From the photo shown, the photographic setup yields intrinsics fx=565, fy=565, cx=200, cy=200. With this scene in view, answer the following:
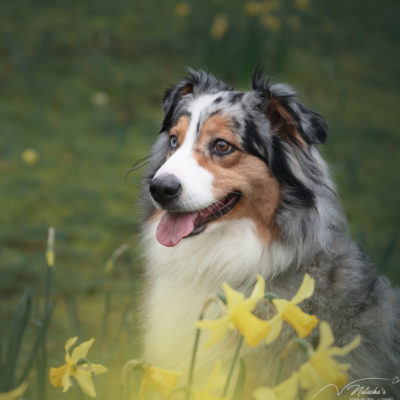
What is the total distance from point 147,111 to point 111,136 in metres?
0.65

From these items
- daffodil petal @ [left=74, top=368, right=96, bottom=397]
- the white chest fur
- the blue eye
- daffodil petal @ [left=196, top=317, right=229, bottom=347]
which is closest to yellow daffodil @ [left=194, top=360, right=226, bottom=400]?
daffodil petal @ [left=196, top=317, right=229, bottom=347]

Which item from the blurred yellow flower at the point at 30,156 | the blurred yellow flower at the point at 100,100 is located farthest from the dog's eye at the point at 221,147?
the blurred yellow flower at the point at 100,100

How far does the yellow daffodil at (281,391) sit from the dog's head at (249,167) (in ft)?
4.09

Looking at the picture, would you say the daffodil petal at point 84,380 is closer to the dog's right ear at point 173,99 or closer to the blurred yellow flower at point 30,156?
the dog's right ear at point 173,99

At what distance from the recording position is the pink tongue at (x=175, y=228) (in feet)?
7.62

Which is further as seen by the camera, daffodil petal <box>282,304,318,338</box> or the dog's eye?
the dog's eye

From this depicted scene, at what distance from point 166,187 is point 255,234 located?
0.44m

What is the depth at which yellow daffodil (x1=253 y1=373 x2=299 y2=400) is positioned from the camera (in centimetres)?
101

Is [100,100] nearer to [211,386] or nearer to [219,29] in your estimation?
[219,29]

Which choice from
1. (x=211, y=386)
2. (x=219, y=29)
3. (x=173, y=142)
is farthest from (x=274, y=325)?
(x=219, y=29)

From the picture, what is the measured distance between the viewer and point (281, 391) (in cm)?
103

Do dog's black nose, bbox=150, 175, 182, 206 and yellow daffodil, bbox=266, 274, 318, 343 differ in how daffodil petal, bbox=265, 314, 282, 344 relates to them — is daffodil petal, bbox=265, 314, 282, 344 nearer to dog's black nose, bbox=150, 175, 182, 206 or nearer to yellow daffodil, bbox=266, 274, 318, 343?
yellow daffodil, bbox=266, 274, 318, 343

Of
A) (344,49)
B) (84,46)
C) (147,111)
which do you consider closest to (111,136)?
(147,111)

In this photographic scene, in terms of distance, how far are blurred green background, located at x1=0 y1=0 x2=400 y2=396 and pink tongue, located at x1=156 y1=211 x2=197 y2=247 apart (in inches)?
19.8
